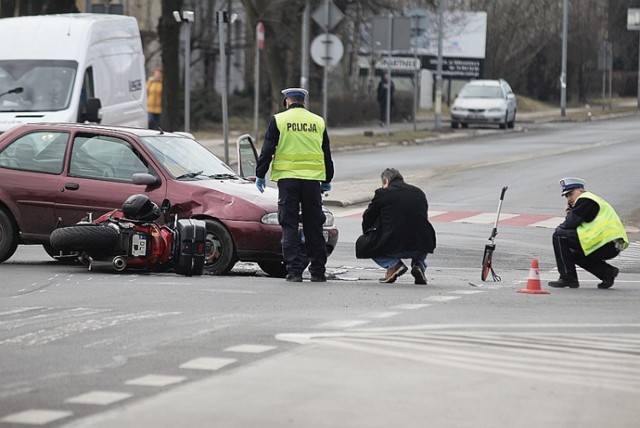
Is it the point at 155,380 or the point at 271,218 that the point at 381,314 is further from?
the point at 155,380

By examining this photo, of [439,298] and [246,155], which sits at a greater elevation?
[246,155]

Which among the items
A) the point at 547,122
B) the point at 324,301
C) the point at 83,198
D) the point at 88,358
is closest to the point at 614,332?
the point at 324,301

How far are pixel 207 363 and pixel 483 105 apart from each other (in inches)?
1807

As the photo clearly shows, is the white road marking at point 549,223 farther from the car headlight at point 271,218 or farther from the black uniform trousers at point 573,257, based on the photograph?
the car headlight at point 271,218

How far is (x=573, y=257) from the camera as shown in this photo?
601 inches

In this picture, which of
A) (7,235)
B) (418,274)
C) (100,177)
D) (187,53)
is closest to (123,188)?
(100,177)

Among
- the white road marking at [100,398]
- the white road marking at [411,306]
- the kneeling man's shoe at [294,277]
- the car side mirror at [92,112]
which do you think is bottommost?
the kneeling man's shoe at [294,277]

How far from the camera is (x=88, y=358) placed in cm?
960

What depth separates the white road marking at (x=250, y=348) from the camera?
9.85 m

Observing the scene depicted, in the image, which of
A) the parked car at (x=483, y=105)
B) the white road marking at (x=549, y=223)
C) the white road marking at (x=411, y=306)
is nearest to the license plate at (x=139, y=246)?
the white road marking at (x=411, y=306)

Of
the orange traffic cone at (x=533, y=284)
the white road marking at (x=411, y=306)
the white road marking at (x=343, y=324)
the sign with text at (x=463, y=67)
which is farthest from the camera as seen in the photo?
the sign with text at (x=463, y=67)

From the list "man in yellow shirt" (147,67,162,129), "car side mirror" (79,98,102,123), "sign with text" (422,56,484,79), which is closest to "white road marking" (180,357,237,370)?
"car side mirror" (79,98,102,123)

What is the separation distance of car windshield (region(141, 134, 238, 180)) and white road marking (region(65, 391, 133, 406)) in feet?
24.5

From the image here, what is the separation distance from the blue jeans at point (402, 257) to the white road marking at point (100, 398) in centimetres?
702
